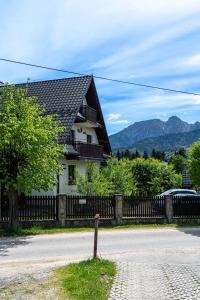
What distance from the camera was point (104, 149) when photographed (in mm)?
40656

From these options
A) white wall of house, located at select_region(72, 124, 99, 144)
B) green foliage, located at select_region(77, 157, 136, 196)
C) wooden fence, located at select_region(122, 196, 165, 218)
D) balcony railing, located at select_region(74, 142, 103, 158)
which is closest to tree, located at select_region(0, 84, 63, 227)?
wooden fence, located at select_region(122, 196, 165, 218)

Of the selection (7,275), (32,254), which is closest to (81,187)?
(32,254)

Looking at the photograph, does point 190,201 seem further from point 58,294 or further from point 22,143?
point 58,294

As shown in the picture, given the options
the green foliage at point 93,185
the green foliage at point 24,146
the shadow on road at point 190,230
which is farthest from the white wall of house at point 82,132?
the shadow on road at point 190,230

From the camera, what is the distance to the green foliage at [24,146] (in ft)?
58.6

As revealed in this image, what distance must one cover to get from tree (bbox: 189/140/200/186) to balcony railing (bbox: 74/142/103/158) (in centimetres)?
1199

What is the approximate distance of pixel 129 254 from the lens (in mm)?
13250

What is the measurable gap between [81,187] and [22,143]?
864cm

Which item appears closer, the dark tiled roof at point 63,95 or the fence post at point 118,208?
the fence post at point 118,208

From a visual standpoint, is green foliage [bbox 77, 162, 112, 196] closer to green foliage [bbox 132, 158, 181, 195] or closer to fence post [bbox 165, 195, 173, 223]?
fence post [bbox 165, 195, 173, 223]

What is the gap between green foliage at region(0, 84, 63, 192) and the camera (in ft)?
58.6

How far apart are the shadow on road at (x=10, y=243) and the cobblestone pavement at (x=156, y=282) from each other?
188 inches

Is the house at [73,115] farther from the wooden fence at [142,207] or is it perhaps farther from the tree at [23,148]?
the tree at [23,148]

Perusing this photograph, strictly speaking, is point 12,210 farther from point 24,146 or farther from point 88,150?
point 88,150
